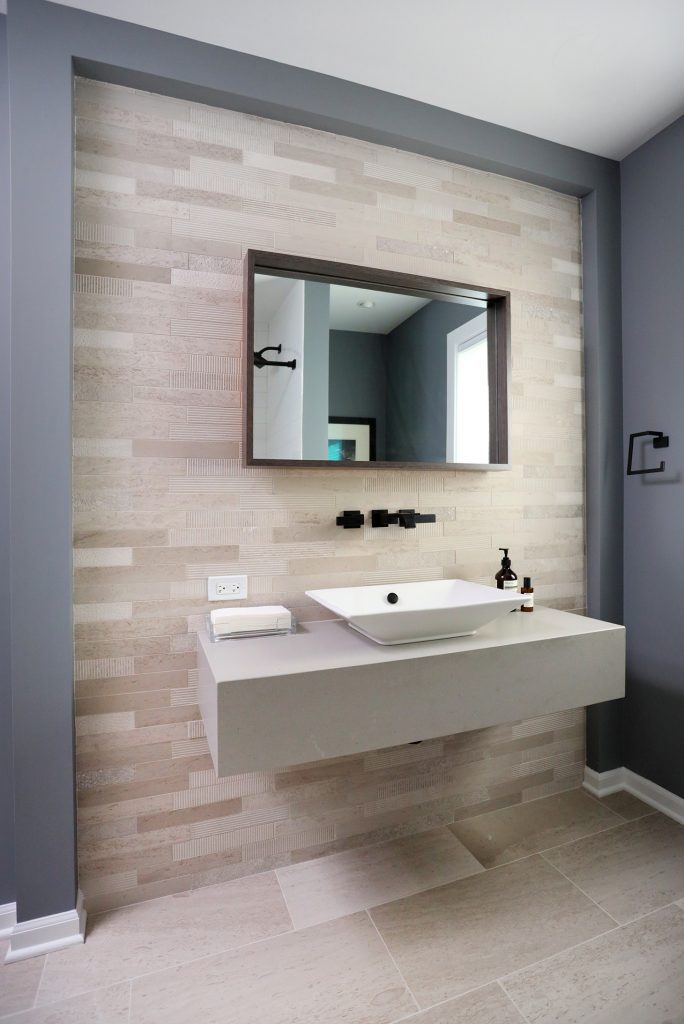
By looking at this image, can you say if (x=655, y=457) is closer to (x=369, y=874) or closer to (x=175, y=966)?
(x=369, y=874)

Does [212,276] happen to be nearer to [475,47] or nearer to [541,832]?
[475,47]

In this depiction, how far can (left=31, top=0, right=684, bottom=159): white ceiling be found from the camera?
1622 millimetres

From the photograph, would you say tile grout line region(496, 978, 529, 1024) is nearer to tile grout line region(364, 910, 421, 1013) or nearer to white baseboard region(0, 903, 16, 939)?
tile grout line region(364, 910, 421, 1013)

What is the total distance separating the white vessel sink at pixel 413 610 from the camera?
1499mm

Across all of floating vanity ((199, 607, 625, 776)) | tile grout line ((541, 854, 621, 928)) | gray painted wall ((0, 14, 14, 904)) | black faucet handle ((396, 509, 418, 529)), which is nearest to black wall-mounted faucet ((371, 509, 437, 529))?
black faucet handle ((396, 509, 418, 529))

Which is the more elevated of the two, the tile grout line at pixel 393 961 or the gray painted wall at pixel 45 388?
the gray painted wall at pixel 45 388

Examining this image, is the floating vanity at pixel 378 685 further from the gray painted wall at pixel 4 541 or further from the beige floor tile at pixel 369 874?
the beige floor tile at pixel 369 874

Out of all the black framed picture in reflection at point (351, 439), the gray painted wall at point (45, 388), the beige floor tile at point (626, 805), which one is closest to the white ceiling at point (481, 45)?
the gray painted wall at point (45, 388)

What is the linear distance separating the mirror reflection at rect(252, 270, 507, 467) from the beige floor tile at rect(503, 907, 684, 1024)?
1.57 m

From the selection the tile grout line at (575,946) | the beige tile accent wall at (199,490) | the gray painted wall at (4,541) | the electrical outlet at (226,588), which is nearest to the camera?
the tile grout line at (575,946)

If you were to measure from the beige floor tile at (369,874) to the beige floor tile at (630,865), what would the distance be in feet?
1.17

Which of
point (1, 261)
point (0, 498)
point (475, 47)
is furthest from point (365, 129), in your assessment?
point (0, 498)

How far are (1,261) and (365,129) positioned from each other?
1298mm

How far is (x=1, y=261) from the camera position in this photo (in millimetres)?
1587
